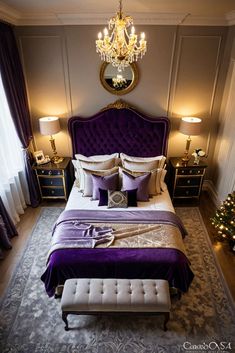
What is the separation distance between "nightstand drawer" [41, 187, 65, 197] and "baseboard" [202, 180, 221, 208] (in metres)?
2.75

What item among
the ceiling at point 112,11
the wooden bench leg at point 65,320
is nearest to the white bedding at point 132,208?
the wooden bench leg at point 65,320

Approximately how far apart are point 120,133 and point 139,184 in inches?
42.4

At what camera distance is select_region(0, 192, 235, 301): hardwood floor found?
292 centimetres

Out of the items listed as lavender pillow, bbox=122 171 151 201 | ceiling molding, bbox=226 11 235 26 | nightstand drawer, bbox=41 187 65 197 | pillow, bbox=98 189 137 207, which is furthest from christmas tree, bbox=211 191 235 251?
nightstand drawer, bbox=41 187 65 197

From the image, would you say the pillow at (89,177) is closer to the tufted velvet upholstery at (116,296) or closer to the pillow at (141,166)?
the pillow at (141,166)

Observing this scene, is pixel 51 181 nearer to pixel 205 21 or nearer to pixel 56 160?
pixel 56 160

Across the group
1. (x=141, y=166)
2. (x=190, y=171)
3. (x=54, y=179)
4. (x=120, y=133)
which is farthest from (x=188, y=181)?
(x=54, y=179)

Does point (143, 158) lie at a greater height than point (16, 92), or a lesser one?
lesser

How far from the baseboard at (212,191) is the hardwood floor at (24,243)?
79 mm

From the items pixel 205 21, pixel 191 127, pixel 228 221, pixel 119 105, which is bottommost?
pixel 228 221

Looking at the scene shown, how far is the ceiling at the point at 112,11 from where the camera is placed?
286cm

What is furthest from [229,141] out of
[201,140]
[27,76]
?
[27,76]

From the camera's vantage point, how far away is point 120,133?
4000 millimetres

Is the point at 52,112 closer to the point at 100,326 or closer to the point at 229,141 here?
the point at 229,141
